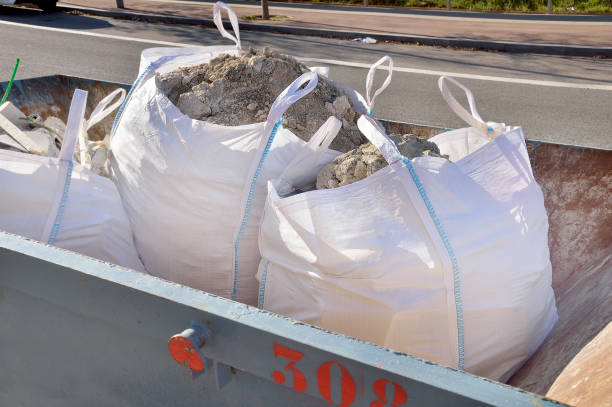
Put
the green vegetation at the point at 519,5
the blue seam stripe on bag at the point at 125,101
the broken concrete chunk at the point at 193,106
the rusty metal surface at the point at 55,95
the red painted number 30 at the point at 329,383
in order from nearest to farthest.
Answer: the red painted number 30 at the point at 329,383, the broken concrete chunk at the point at 193,106, the blue seam stripe on bag at the point at 125,101, the rusty metal surface at the point at 55,95, the green vegetation at the point at 519,5

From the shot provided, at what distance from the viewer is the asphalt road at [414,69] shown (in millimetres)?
5098

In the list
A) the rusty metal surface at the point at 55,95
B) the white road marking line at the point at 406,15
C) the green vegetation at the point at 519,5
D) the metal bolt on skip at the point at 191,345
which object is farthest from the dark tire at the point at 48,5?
the metal bolt on skip at the point at 191,345

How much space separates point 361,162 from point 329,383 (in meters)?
0.76

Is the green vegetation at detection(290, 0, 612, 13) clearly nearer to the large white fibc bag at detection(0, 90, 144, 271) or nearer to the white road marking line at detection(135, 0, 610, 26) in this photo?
the white road marking line at detection(135, 0, 610, 26)

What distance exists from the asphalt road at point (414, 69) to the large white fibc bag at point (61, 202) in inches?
148

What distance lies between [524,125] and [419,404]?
4580 millimetres

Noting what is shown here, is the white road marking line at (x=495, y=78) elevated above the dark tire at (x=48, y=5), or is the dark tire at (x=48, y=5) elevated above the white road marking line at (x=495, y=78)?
the dark tire at (x=48, y=5)

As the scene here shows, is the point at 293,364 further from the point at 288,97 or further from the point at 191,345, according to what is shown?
the point at 288,97

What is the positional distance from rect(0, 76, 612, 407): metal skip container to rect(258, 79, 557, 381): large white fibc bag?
16cm

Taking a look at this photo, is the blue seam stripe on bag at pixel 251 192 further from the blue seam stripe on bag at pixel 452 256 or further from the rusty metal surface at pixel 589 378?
the rusty metal surface at pixel 589 378

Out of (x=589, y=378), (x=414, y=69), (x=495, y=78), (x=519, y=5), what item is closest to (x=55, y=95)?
(x=589, y=378)

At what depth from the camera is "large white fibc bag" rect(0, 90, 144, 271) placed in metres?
1.55

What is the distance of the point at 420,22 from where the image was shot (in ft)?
33.9

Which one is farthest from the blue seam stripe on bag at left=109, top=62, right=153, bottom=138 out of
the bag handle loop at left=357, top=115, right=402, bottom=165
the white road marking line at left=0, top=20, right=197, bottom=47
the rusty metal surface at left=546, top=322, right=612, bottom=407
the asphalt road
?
the white road marking line at left=0, top=20, right=197, bottom=47
